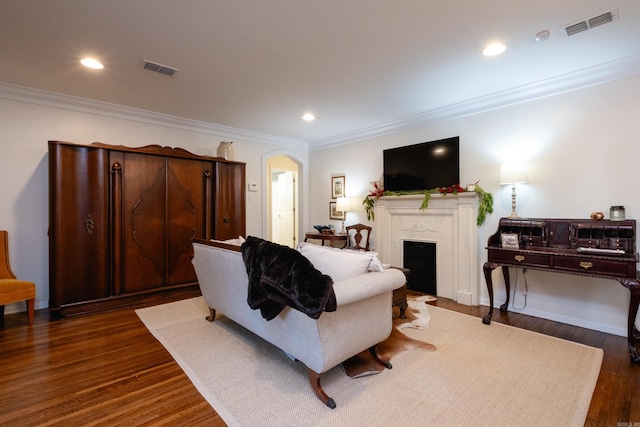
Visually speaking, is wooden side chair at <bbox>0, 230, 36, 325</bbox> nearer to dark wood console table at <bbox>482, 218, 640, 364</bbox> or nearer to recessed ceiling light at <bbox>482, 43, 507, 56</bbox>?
dark wood console table at <bbox>482, 218, 640, 364</bbox>

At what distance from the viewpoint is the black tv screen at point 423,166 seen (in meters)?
3.98

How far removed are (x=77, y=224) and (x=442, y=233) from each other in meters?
4.37

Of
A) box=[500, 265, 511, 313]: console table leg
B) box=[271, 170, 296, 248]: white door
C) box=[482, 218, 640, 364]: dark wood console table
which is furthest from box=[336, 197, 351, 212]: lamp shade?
box=[500, 265, 511, 313]: console table leg

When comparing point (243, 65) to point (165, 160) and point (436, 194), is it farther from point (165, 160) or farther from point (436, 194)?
point (436, 194)

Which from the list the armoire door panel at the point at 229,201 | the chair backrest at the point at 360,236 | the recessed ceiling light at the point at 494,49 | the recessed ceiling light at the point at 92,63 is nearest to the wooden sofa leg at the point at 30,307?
the armoire door panel at the point at 229,201

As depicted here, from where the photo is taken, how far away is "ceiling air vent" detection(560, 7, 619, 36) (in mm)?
2045

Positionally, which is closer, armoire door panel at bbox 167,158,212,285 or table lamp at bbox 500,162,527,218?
table lamp at bbox 500,162,527,218

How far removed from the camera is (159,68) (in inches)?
111

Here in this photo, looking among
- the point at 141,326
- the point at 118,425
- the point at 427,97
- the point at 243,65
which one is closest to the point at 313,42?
the point at 243,65

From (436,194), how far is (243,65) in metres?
2.79

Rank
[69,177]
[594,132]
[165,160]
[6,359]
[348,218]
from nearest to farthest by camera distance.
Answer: [6,359]
[594,132]
[69,177]
[165,160]
[348,218]

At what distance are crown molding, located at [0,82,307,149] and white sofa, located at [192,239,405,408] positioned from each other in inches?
110

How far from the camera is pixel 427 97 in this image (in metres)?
3.56

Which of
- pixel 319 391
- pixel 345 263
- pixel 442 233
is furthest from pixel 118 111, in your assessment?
pixel 442 233
